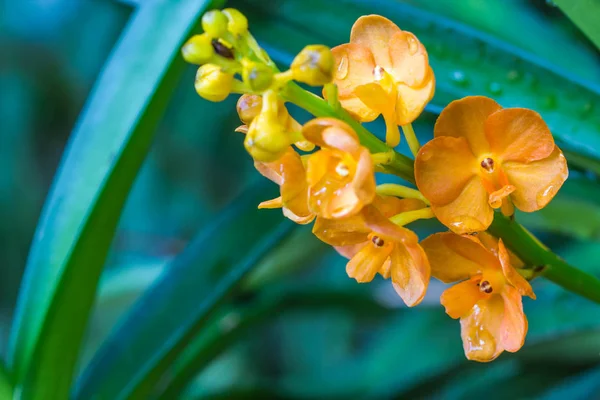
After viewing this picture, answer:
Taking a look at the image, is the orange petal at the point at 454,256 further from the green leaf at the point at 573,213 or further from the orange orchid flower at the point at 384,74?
the green leaf at the point at 573,213

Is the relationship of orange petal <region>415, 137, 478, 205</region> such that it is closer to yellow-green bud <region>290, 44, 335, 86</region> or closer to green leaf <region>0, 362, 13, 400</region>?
yellow-green bud <region>290, 44, 335, 86</region>

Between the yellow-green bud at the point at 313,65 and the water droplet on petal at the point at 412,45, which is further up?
the water droplet on petal at the point at 412,45

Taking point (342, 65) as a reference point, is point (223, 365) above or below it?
below

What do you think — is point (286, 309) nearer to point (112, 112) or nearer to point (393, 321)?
point (393, 321)

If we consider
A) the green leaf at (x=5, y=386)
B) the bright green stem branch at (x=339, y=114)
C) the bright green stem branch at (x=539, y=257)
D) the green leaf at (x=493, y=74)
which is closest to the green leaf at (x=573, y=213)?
the green leaf at (x=493, y=74)

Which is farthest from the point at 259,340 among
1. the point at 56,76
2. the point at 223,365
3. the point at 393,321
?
the point at 56,76

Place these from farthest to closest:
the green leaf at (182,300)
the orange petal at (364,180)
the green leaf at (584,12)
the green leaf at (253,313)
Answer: the green leaf at (253,313) → the green leaf at (182,300) → the green leaf at (584,12) → the orange petal at (364,180)

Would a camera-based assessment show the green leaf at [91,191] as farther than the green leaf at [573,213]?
No
